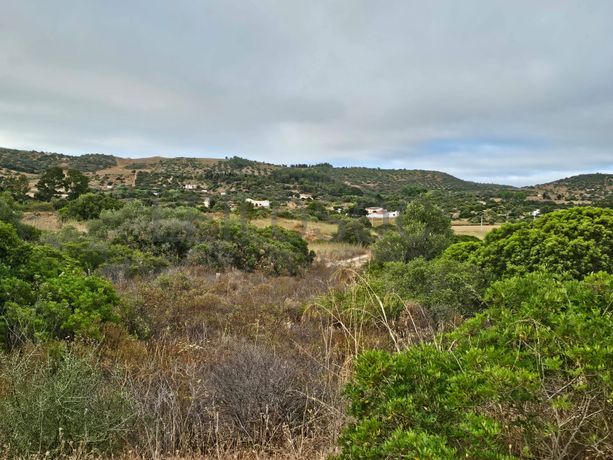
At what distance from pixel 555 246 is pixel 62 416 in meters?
7.56

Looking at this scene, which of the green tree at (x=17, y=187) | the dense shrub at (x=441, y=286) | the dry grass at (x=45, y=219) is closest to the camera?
the dense shrub at (x=441, y=286)

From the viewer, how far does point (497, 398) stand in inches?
75.3

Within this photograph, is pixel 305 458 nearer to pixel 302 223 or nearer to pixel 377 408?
pixel 377 408

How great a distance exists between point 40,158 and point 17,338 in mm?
91102

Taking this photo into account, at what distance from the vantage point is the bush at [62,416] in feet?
8.95

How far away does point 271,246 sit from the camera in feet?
51.2

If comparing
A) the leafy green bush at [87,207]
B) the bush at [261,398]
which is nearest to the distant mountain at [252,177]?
the leafy green bush at [87,207]

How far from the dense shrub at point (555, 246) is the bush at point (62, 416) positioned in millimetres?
6569

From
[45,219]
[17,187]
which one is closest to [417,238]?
[45,219]

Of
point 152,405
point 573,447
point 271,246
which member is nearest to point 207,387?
point 152,405

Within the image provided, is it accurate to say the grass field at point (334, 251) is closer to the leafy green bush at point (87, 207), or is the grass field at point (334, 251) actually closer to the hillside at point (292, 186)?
the leafy green bush at point (87, 207)

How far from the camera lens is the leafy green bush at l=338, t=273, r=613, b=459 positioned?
1.80 m

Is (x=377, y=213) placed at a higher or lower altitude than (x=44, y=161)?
lower

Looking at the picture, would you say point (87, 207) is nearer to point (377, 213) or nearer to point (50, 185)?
point (50, 185)
